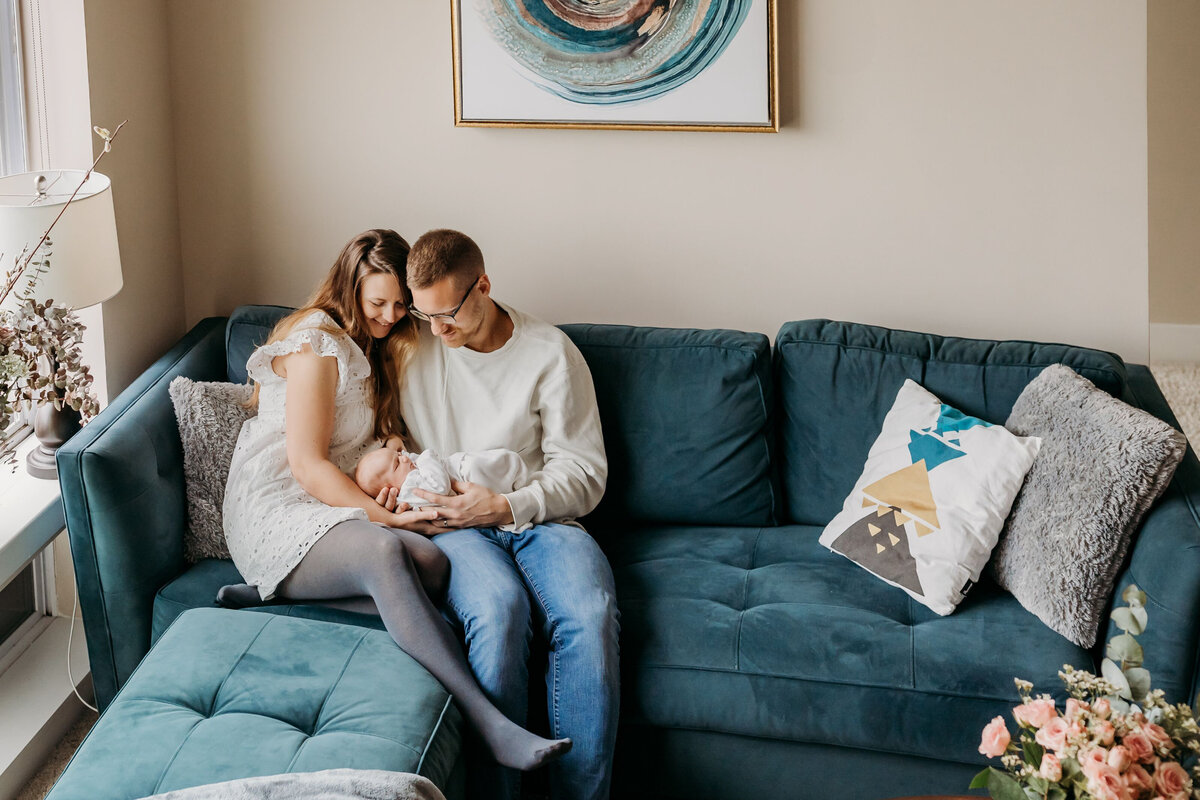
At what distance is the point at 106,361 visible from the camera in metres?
2.53

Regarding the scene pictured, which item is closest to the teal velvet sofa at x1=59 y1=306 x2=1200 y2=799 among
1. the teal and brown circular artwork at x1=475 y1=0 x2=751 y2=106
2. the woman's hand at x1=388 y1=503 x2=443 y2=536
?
the woman's hand at x1=388 y1=503 x2=443 y2=536

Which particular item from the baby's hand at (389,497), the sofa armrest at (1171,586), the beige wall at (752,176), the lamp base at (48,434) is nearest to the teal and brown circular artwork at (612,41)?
the beige wall at (752,176)

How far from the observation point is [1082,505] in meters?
1.97

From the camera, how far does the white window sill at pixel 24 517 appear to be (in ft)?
6.95

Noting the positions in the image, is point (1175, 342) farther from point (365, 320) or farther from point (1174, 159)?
point (365, 320)

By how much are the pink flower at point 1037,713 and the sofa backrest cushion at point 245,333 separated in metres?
1.96

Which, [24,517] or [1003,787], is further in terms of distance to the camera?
[24,517]

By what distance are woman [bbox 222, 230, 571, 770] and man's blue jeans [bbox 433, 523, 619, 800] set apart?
0.06 meters

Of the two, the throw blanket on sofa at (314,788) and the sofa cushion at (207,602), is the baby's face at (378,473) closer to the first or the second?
the sofa cushion at (207,602)

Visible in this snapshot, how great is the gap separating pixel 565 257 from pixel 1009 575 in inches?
53.1

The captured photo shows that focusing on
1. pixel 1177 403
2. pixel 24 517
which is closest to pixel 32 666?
pixel 24 517

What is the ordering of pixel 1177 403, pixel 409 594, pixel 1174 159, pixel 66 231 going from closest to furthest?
pixel 409 594, pixel 66 231, pixel 1177 403, pixel 1174 159

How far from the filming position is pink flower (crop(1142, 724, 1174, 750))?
116 centimetres

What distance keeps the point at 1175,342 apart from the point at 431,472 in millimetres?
3446
